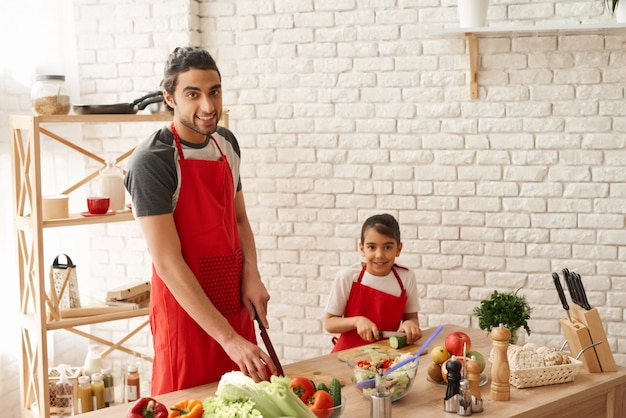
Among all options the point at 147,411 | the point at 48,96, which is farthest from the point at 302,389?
the point at 48,96

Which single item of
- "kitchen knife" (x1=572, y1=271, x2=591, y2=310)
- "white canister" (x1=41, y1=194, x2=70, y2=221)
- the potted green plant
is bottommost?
the potted green plant

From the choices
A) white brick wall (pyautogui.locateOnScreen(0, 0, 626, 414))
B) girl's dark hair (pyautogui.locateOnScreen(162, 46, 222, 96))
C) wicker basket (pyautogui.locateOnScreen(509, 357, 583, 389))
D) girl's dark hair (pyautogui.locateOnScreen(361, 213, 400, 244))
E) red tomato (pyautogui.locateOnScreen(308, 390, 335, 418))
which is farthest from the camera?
white brick wall (pyautogui.locateOnScreen(0, 0, 626, 414))

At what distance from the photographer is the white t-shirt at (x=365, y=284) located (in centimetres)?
354

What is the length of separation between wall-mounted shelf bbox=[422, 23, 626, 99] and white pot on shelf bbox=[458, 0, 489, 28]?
45 millimetres

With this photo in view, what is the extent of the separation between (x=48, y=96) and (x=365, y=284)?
172cm

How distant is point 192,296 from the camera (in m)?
2.76

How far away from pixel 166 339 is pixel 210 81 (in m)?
0.91

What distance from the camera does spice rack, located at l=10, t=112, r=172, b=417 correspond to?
3.85m

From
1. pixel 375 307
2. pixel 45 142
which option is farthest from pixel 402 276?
pixel 45 142

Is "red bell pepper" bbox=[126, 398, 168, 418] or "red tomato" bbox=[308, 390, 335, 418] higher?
"red bell pepper" bbox=[126, 398, 168, 418]

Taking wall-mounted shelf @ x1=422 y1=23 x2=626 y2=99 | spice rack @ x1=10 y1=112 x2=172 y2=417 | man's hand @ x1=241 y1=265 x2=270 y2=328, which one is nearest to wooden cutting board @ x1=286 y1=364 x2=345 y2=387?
man's hand @ x1=241 y1=265 x2=270 y2=328

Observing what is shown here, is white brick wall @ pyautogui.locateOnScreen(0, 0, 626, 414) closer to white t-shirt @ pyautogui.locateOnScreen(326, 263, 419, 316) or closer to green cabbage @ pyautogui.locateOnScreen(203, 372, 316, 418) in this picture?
white t-shirt @ pyautogui.locateOnScreen(326, 263, 419, 316)

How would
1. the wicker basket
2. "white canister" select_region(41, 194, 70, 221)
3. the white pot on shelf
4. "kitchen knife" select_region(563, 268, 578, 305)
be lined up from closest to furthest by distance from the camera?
1. the wicker basket
2. "kitchen knife" select_region(563, 268, 578, 305)
3. "white canister" select_region(41, 194, 70, 221)
4. the white pot on shelf

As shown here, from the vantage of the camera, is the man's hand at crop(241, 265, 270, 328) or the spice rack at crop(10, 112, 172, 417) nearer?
the man's hand at crop(241, 265, 270, 328)
